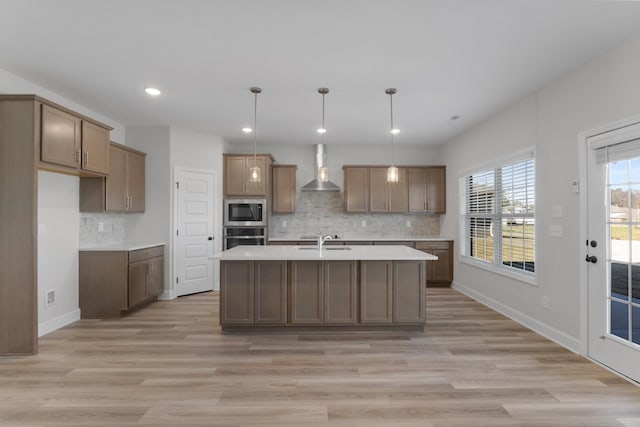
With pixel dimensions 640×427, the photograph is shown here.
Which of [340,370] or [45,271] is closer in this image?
[340,370]

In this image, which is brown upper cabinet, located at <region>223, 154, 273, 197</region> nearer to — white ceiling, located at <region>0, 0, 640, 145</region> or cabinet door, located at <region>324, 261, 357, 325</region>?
white ceiling, located at <region>0, 0, 640, 145</region>

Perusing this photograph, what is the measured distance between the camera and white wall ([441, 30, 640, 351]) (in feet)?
8.73

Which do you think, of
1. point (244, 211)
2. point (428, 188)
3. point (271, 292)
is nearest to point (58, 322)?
point (271, 292)

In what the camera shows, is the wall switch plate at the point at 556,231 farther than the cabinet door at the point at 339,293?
No

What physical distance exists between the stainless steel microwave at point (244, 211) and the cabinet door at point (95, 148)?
2045 millimetres

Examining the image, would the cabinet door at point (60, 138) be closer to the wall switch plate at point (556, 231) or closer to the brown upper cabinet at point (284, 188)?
the brown upper cabinet at point (284, 188)

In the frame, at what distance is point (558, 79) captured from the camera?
3283mm

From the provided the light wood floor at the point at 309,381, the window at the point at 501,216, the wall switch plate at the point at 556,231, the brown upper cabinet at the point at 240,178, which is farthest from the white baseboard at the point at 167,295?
the wall switch plate at the point at 556,231

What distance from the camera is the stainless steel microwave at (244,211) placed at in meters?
5.62

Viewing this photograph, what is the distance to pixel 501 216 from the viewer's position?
4.43 metres

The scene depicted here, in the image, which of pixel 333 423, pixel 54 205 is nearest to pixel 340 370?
pixel 333 423

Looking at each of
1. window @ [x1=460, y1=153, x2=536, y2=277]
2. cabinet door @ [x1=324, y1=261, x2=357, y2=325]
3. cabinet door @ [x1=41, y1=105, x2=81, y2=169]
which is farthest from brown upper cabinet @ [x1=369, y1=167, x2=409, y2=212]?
→ cabinet door @ [x1=41, y1=105, x2=81, y2=169]

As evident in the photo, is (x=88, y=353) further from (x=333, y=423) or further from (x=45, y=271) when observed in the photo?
(x=333, y=423)

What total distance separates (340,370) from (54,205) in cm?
372
